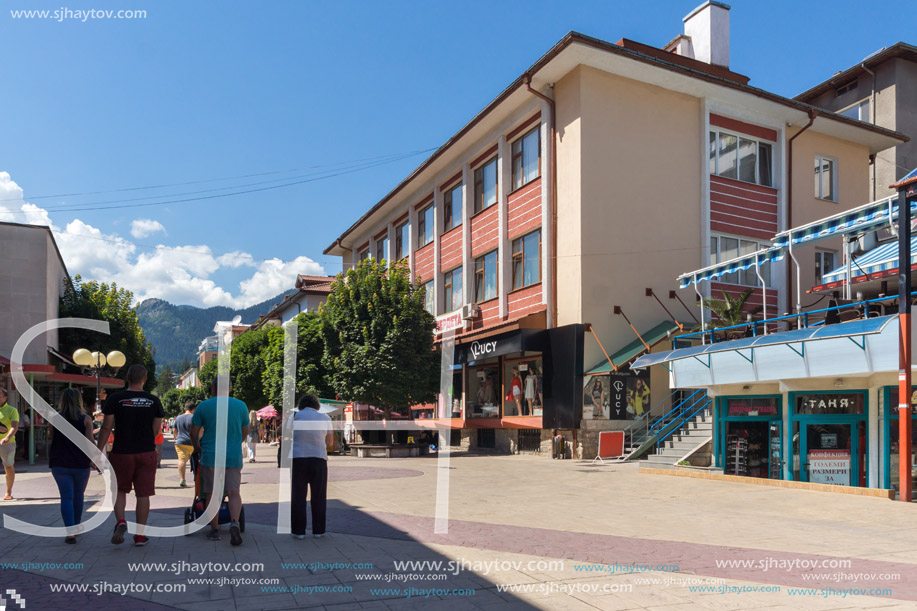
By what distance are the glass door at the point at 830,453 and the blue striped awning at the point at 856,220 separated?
3715mm

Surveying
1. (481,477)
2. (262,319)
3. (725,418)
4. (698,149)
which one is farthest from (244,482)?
(262,319)

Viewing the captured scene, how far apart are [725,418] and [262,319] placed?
5986cm

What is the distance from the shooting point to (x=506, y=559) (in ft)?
22.7

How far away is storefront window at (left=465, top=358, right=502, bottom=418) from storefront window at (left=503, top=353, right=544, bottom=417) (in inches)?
26.9

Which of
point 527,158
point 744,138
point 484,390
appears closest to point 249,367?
point 484,390

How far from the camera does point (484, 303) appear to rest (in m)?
28.2

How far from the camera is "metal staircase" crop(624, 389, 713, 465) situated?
18031 millimetres

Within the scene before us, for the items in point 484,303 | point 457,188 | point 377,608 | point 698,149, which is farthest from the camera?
point 457,188

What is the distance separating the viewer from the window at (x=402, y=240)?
36719mm

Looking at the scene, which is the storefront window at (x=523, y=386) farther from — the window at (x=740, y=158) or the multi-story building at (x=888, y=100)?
the multi-story building at (x=888, y=100)

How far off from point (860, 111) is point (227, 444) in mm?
31638

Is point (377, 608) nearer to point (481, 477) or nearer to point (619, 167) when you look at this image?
point (481, 477)

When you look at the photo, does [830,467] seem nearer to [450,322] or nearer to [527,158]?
[527,158]

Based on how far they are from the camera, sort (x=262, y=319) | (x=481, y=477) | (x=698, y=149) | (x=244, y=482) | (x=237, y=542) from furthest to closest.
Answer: (x=262, y=319), (x=698, y=149), (x=481, y=477), (x=244, y=482), (x=237, y=542)
